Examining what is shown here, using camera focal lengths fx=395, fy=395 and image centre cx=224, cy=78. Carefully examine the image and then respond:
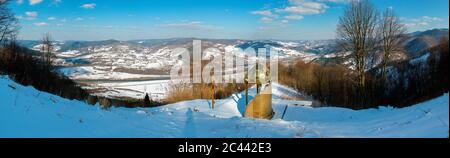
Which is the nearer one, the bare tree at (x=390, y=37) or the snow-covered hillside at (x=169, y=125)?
the snow-covered hillside at (x=169, y=125)

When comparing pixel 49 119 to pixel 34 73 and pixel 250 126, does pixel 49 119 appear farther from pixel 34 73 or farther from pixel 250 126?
pixel 34 73

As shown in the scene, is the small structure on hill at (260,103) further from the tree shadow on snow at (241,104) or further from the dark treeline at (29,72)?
the dark treeline at (29,72)

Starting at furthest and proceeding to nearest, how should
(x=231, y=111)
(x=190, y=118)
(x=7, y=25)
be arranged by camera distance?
(x=7, y=25)
(x=231, y=111)
(x=190, y=118)

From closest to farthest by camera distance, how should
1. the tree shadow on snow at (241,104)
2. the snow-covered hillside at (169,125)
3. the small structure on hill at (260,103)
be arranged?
1. the snow-covered hillside at (169,125)
2. the small structure on hill at (260,103)
3. the tree shadow on snow at (241,104)

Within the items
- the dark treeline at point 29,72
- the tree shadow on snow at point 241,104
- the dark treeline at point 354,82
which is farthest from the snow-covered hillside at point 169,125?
the dark treeline at point 354,82

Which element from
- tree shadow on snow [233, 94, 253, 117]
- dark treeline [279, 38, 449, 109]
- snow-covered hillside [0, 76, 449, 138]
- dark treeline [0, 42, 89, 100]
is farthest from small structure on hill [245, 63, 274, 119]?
dark treeline [279, 38, 449, 109]

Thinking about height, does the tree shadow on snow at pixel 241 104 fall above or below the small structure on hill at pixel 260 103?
below

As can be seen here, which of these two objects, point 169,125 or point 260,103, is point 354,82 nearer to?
point 260,103

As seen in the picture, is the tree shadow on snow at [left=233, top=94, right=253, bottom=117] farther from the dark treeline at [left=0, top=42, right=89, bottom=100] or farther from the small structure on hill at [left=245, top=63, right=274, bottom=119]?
the dark treeline at [left=0, top=42, right=89, bottom=100]
